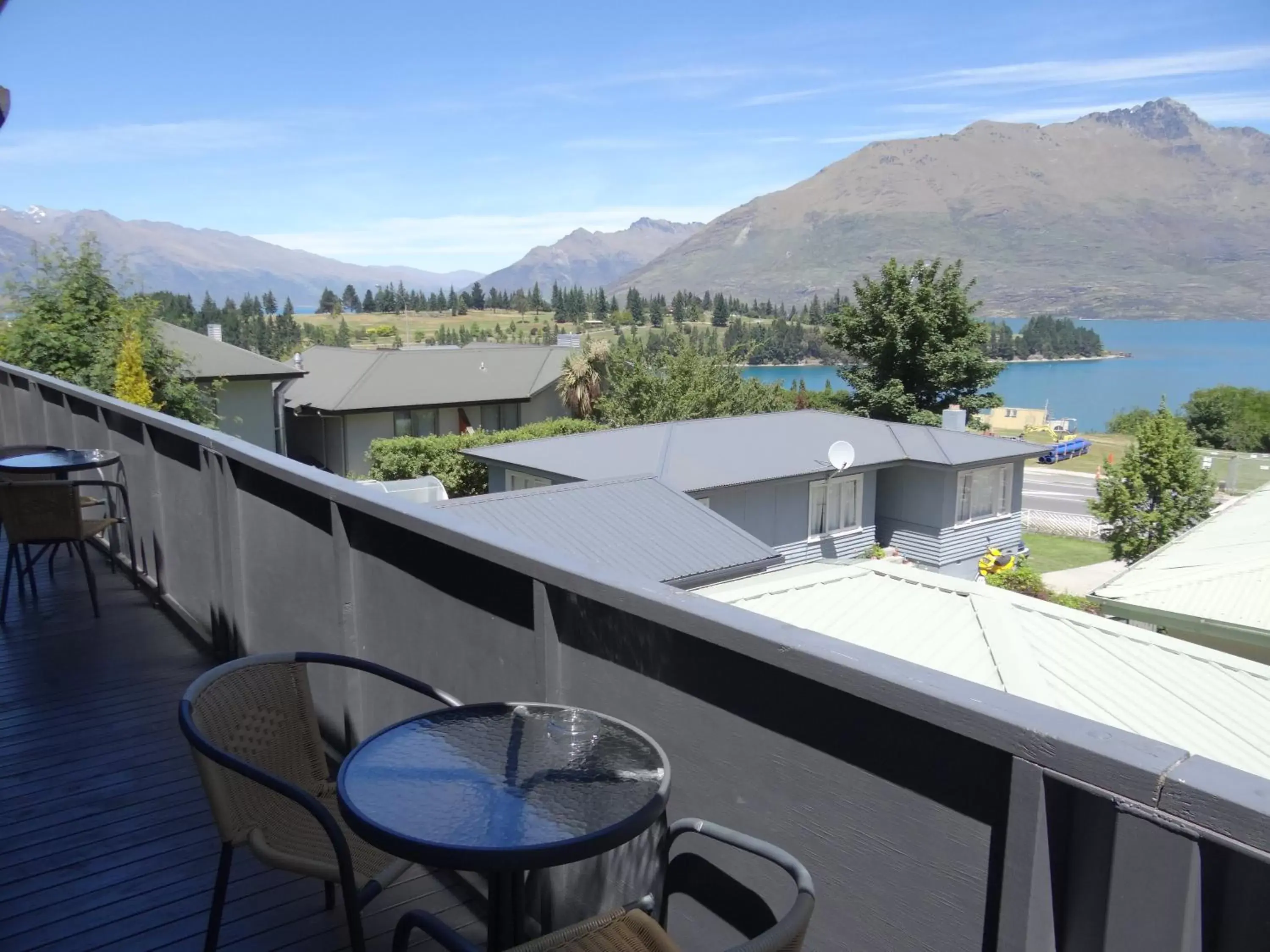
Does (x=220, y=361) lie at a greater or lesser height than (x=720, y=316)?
greater

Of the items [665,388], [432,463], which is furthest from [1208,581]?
[665,388]

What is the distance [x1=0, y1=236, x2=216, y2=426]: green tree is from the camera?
18422 mm

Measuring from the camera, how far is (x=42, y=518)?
4.89 metres

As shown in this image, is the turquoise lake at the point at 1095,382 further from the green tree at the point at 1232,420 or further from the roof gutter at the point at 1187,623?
the roof gutter at the point at 1187,623

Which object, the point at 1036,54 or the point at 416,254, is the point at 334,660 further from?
the point at 1036,54

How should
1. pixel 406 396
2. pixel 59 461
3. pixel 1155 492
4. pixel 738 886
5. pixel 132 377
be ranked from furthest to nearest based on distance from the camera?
pixel 406 396 → pixel 1155 492 → pixel 132 377 → pixel 59 461 → pixel 738 886

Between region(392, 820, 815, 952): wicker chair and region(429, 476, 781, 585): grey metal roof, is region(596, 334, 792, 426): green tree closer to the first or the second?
region(429, 476, 781, 585): grey metal roof

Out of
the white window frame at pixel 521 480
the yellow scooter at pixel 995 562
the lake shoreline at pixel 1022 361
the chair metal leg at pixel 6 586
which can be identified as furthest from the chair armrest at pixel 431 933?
the lake shoreline at pixel 1022 361

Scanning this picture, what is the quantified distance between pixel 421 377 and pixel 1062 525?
83.9ft

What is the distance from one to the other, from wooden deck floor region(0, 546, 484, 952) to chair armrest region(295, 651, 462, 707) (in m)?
0.60

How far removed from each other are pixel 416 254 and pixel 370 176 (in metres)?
19.9

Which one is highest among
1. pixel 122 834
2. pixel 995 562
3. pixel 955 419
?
pixel 122 834

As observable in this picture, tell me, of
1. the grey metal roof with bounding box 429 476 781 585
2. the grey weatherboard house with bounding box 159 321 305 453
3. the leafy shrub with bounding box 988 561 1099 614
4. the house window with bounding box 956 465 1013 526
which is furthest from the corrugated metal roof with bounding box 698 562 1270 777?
the grey weatherboard house with bounding box 159 321 305 453

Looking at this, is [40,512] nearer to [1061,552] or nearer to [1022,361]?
[1061,552]
